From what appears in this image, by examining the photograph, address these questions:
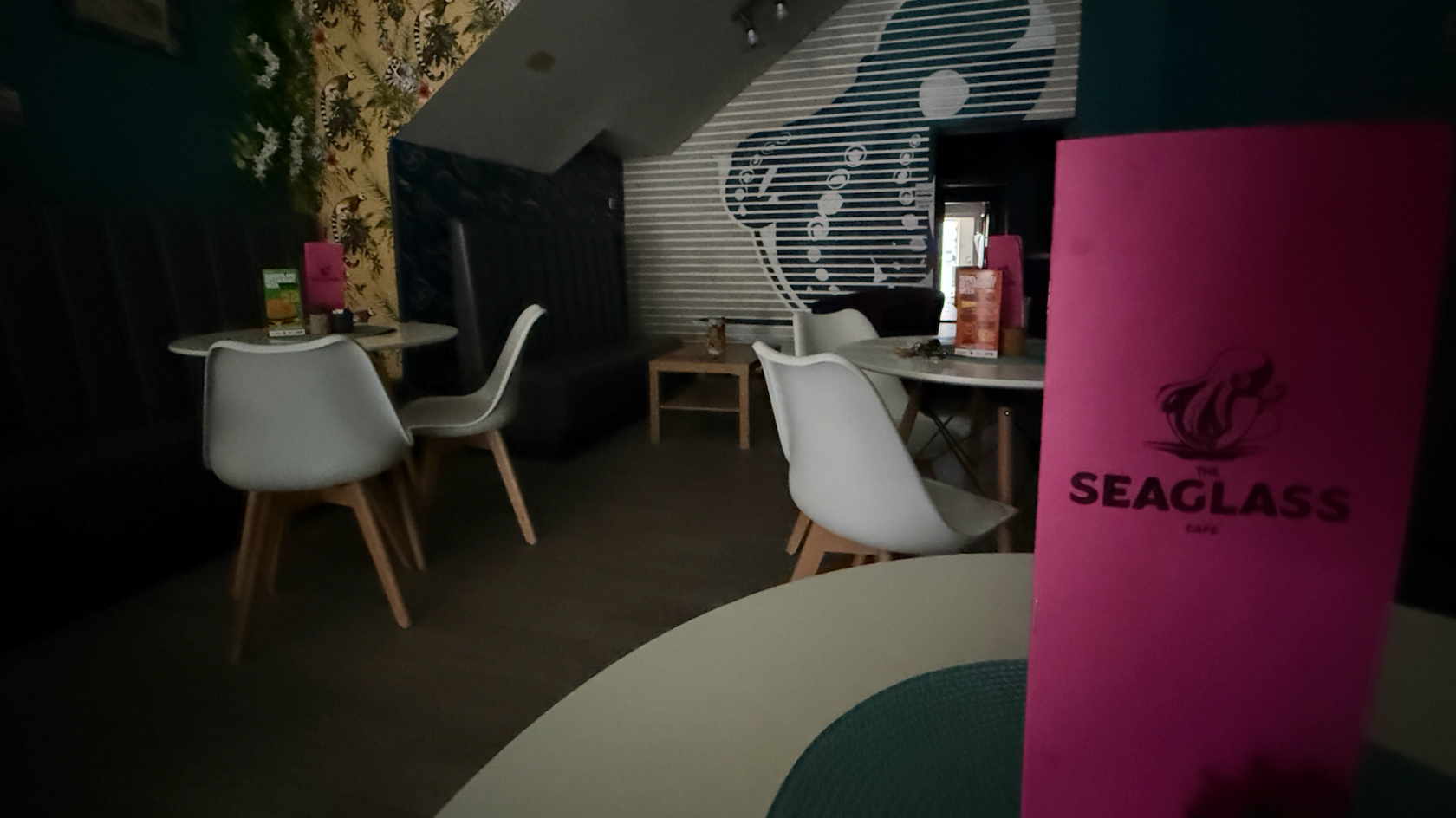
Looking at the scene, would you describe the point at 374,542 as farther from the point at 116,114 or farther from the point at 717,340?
the point at 717,340

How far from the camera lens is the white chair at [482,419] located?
2.58m

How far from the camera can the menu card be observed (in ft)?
8.21

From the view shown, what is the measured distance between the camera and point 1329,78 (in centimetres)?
68

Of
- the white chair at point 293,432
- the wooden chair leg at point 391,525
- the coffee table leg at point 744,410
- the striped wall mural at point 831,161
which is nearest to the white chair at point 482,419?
the wooden chair leg at point 391,525

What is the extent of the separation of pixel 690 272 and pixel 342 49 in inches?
108

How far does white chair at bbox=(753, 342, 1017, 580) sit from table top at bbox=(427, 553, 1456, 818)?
2.87ft

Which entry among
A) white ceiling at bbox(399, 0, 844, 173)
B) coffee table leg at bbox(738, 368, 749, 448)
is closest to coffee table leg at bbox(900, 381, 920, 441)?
coffee table leg at bbox(738, 368, 749, 448)

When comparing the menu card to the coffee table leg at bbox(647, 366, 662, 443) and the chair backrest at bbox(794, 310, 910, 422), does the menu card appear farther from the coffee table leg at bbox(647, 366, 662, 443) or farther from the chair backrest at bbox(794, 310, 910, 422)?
the coffee table leg at bbox(647, 366, 662, 443)

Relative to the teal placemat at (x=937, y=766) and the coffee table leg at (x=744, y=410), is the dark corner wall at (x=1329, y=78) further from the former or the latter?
the coffee table leg at (x=744, y=410)

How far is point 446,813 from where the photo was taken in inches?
15.1

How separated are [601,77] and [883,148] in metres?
2.04

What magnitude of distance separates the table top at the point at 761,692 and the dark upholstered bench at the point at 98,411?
2.46 metres

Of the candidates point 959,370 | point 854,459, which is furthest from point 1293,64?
point 959,370

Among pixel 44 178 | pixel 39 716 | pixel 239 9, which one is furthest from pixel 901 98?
pixel 39 716
